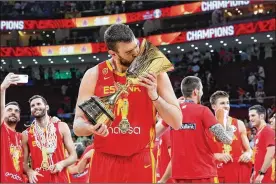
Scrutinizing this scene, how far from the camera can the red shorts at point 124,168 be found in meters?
4.11

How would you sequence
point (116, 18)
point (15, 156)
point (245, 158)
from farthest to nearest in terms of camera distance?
point (116, 18)
point (245, 158)
point (15, 156)

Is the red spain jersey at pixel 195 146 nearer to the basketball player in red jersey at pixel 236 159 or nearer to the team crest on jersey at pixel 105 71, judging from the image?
the basketball player in red jersey at pixel 236 159

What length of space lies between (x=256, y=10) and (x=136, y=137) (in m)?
34.7

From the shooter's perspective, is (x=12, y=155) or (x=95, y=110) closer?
(x=95, y=110)

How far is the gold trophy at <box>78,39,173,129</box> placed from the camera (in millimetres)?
3703

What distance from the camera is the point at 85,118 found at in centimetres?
400

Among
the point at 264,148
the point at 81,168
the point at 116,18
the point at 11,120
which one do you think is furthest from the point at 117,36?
the point at 116,18

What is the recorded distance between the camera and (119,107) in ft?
13.5

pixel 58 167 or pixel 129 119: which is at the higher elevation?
pixel 129 119

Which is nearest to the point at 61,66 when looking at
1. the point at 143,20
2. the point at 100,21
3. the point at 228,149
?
the point at 100,21

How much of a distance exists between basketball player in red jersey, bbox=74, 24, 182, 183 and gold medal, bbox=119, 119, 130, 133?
0.02m

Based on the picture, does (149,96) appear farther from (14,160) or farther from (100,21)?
(100,21)

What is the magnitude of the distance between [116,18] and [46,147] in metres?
32.0

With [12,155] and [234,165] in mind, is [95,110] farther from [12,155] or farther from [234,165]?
[234,165]
